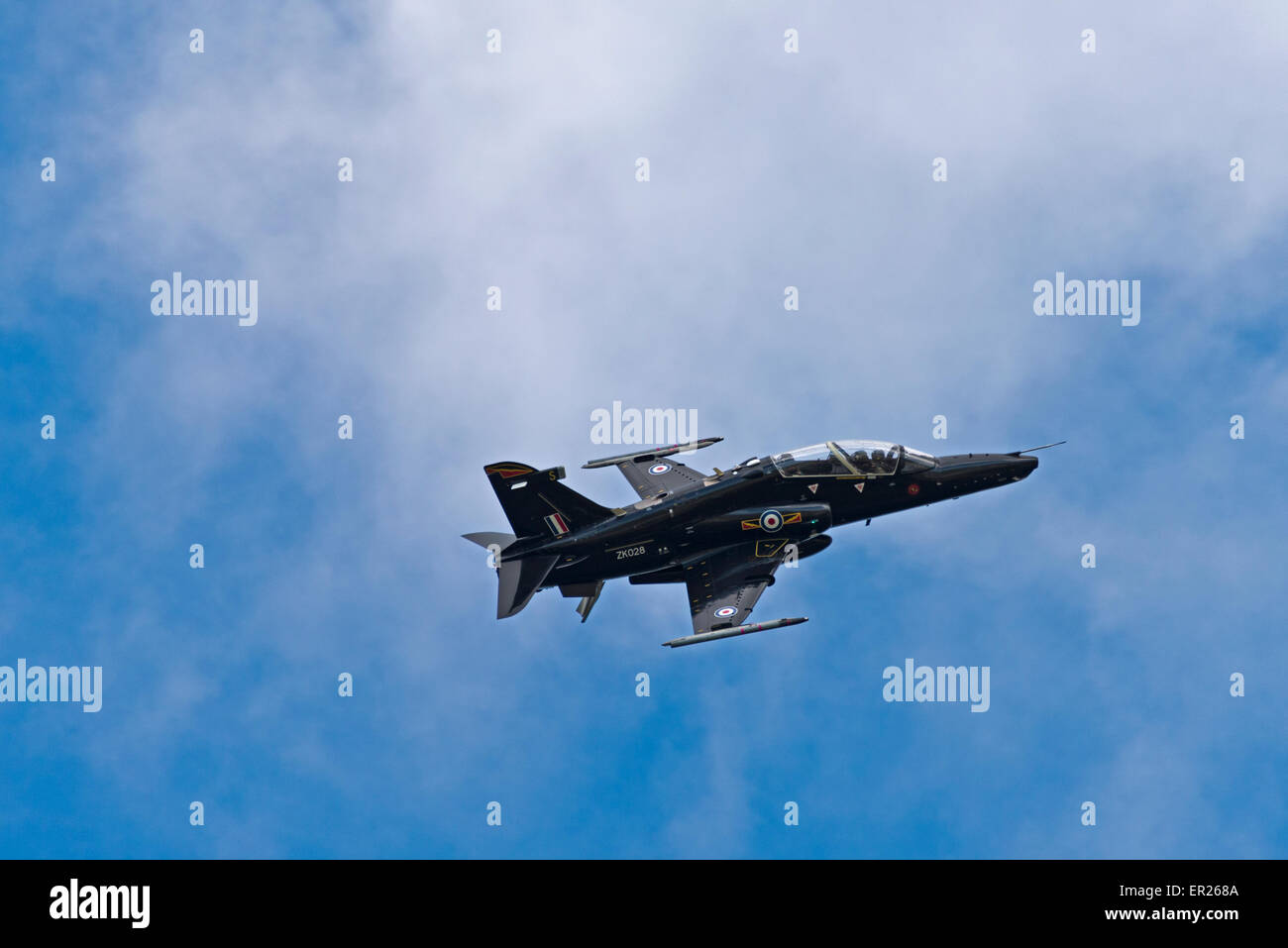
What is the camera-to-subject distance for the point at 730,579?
68.6 meters

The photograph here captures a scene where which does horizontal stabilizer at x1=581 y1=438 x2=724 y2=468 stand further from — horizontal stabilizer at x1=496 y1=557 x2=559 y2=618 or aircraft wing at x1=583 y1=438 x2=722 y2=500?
horizontal stabilizer at x1=496 y1=557 x2=559 y2=618

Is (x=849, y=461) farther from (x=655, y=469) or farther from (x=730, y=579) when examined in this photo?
(x=655, y=469)

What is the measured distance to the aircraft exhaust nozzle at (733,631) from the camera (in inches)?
2537

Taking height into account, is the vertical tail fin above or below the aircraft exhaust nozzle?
above

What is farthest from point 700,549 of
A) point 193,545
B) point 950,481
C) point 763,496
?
point 193,545

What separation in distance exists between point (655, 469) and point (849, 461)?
954cm

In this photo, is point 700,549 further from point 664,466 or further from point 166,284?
point 166,284

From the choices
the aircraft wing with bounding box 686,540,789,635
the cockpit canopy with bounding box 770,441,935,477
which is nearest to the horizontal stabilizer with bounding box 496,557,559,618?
the aircraft wing with bounding box 686,540,789,635

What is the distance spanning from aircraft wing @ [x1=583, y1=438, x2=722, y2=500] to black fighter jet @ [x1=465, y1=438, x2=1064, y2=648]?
3450mm

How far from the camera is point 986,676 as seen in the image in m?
67.4

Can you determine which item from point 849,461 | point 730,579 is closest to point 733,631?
point 730,579

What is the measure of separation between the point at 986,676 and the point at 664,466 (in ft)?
55.5

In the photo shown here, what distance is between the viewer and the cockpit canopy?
227ft
